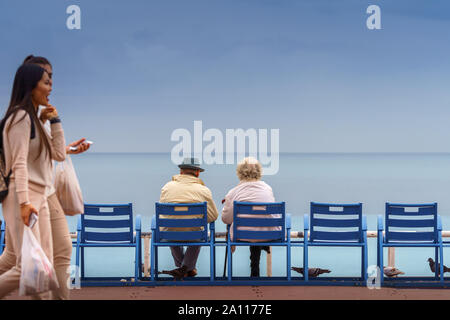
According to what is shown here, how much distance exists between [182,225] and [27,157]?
1.91 m

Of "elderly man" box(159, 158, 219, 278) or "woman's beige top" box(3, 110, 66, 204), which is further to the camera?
"elderly man" box(159, 158, 219, 278)

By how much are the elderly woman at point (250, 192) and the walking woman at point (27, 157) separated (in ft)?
7.11

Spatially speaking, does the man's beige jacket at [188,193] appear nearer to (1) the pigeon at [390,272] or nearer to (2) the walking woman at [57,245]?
(1) the pigeon at [390,272]

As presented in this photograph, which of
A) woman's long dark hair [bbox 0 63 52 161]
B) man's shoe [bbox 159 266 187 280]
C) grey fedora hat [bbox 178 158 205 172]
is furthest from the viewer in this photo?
grey fedora hat [bbox 178 158 205 172]

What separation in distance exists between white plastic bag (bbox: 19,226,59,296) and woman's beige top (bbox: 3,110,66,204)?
190 mm

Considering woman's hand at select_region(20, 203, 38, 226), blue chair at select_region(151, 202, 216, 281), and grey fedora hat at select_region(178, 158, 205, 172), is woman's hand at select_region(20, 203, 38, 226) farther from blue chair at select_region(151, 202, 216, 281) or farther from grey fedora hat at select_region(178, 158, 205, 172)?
grey fedora hat at select_region(178, 158, 205, 172)

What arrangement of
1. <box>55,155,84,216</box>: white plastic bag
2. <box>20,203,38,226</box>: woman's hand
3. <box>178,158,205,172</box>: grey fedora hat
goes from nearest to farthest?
<box>20,203,38,226</box>: woman's hand → <box>55,155,84,216</box>: white plastic bag → <box>178,158,205,172</box>: grey fedora hat

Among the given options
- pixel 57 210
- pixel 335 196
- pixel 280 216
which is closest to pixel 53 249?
pixel 57 210

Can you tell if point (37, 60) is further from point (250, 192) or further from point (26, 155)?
point (250, 192)

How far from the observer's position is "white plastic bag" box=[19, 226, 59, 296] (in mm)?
2537

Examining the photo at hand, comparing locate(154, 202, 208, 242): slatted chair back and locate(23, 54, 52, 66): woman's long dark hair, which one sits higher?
locate(23, 54, 52, 66): woman's long dark hair

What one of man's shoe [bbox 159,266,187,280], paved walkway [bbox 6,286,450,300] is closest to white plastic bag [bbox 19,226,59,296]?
paved walkway [bbox 6,286,450,300]

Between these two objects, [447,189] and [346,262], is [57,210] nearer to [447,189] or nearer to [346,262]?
[346,262]

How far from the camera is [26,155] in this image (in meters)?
2.54
